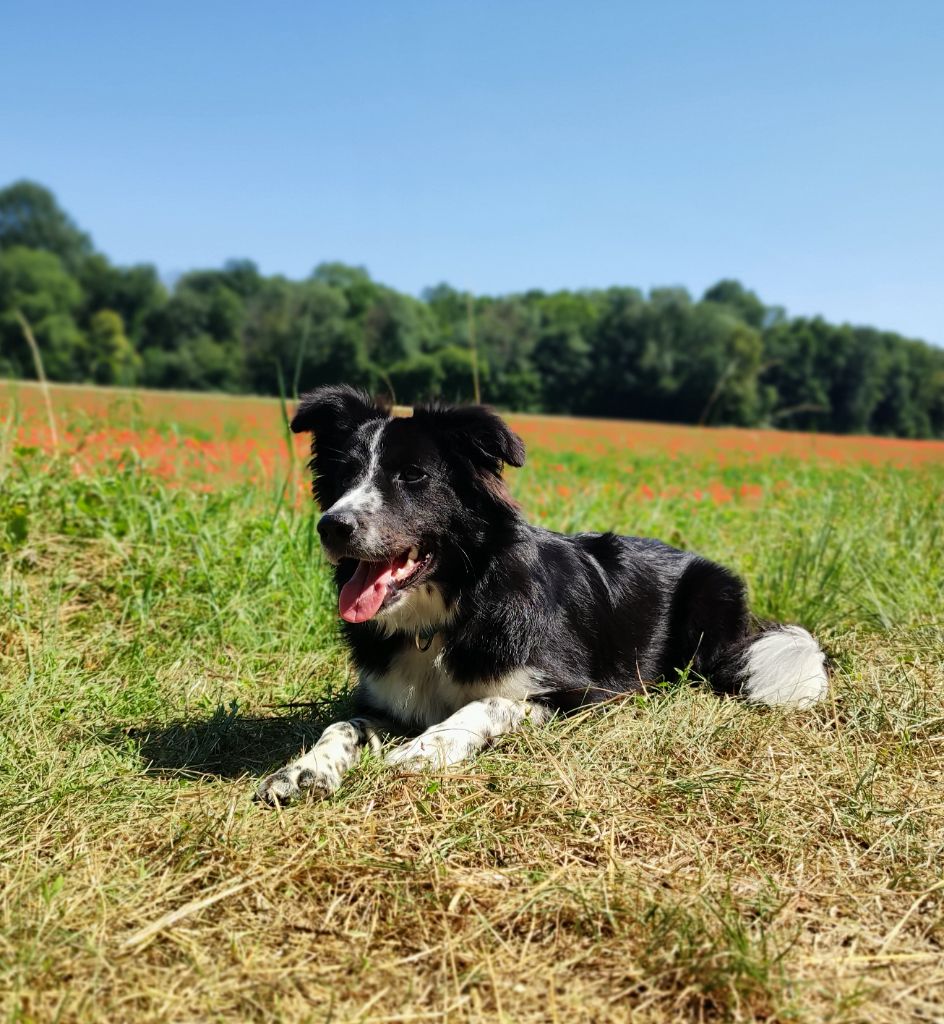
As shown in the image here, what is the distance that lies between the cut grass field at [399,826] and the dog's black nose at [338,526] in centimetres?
76

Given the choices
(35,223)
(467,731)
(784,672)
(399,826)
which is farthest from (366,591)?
(35,223)

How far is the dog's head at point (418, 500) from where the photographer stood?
321 centimetres

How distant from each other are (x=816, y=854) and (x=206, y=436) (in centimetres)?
912

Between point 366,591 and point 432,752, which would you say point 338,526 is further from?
point 432,752

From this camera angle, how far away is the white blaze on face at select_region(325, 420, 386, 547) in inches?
121

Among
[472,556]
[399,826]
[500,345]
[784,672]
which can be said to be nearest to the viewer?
[399,826]

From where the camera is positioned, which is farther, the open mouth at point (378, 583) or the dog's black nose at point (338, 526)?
the open mouth at point (378, 583)

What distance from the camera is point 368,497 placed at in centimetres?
317

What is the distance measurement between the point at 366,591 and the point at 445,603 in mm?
337

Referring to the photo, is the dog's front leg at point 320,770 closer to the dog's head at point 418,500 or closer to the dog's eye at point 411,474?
the dog's head at point 418,500

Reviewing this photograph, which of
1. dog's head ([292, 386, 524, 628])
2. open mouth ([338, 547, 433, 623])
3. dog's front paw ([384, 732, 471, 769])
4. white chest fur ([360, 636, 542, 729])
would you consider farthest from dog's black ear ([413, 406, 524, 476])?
dog's front paw ([384, 732, 471, 769])

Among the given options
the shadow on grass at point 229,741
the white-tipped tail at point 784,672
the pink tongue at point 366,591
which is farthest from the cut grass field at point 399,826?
the pink tongue at point 366,591

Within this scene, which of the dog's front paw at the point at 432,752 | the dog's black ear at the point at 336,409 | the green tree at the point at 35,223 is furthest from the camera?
the green tree at the point at 35,223

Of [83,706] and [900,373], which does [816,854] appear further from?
[900,373]
